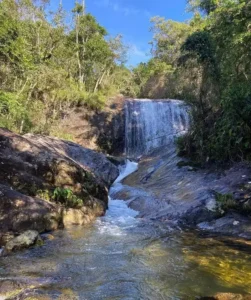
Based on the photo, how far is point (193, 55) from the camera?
13820mm

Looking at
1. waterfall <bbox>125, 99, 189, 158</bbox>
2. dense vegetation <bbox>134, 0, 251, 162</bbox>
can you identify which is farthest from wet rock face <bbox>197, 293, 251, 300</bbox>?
waterfall <bbox>125, 99, 189, 158</bbox>

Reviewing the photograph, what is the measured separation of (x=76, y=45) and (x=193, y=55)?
15.0 metres

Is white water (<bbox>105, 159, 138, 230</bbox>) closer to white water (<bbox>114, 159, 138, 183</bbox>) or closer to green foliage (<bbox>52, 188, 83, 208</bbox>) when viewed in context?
green foliage (<bbox>52, 188, 83, 208</bbox>)

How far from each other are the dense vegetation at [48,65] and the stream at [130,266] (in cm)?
901

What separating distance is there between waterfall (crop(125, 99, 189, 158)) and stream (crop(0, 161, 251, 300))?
13.5 meters

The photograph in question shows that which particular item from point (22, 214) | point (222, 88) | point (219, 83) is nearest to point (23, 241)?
point (22, 214)

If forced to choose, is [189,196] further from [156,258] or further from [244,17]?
[244,17]

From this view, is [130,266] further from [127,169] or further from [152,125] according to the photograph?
[152,125]

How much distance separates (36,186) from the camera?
31.4ft

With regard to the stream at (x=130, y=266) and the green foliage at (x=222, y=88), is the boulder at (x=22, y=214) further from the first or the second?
the green foliage at (x=222, y=88)

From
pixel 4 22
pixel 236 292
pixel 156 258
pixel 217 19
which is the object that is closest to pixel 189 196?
pixel 156 258

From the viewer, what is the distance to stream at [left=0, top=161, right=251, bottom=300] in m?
4.85

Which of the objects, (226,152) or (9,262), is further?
(226,152)

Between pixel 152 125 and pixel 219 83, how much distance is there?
30.6 ft
